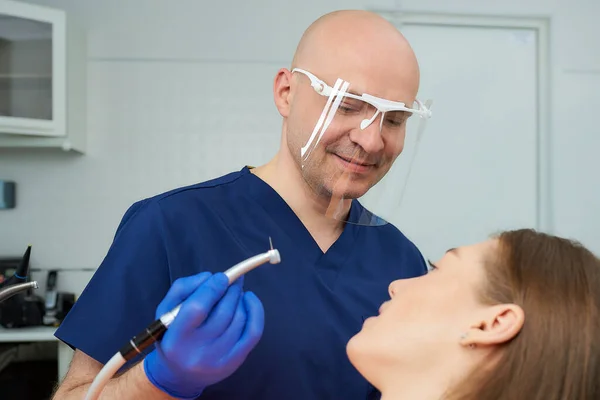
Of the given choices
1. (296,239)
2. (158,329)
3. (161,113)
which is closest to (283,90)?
→ (296,239)

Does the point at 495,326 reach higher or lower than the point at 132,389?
higher

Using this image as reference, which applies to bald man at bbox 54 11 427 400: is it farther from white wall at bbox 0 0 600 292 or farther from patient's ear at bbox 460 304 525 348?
white wall at bbox 0 0 600 292

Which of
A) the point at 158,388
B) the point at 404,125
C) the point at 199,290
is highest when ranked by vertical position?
the point at 404,125

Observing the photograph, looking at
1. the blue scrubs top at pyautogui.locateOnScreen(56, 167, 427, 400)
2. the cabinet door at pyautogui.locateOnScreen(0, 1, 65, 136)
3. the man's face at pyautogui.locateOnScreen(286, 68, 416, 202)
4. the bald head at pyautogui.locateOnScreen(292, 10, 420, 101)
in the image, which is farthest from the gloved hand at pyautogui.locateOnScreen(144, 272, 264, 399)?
the cabinet door at pyautogui.locateOnScreen(0, 1, 65, 136)

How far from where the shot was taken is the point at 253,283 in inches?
44.6

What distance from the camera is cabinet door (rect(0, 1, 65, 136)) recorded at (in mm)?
2607

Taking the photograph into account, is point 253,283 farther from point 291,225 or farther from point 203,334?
point 203,334

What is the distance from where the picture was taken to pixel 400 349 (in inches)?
36.6

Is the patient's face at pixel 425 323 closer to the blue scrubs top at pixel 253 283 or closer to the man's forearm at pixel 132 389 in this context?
the blue scrubs top at pixel 253 283

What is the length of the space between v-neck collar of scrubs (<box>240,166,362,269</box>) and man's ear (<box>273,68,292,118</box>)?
6.4 inches

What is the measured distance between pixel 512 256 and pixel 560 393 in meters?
0.21

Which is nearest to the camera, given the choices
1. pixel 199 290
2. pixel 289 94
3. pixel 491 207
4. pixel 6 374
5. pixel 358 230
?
pixel 199 290

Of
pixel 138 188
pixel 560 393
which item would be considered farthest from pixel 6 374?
pixel 560 393

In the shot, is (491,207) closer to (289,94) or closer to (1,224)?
(289,94)
